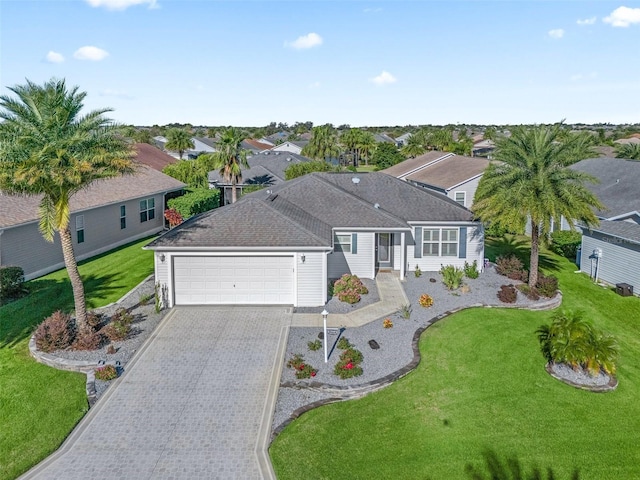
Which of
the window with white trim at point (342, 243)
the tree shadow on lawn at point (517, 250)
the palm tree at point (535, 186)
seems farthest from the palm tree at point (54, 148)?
the tree shadow on lawn at point (517, 250)

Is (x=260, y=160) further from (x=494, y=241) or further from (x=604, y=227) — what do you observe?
(x=604, y=227)

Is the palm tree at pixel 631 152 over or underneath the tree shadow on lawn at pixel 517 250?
over

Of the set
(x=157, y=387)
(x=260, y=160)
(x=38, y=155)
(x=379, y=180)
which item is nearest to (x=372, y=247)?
(x=379, y=180)

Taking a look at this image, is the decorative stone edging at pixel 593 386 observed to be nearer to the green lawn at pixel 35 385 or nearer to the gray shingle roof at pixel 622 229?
the gray shingle roof at pixel 622 229

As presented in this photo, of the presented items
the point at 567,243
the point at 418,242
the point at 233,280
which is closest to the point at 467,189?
the point at 567,243

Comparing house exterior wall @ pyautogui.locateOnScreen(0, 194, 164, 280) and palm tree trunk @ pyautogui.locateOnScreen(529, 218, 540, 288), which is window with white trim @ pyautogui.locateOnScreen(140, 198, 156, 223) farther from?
palm tree trunk @ pyautogui.locateOnScreen(529, 218, 540, 288)

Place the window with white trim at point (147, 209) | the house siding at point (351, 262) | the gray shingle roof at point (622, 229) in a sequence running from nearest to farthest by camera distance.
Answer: the gray shingle roof at point (622, 229) < the house siding at point (351, 262) < the window with white trim at point (147, 209)

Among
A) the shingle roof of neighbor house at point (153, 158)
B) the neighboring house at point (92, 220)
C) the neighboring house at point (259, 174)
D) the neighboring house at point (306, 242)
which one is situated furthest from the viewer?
the shingle roof of neighbor house at point (153, 158)

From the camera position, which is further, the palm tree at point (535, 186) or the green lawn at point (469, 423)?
the palm tree at point (535, 186)
